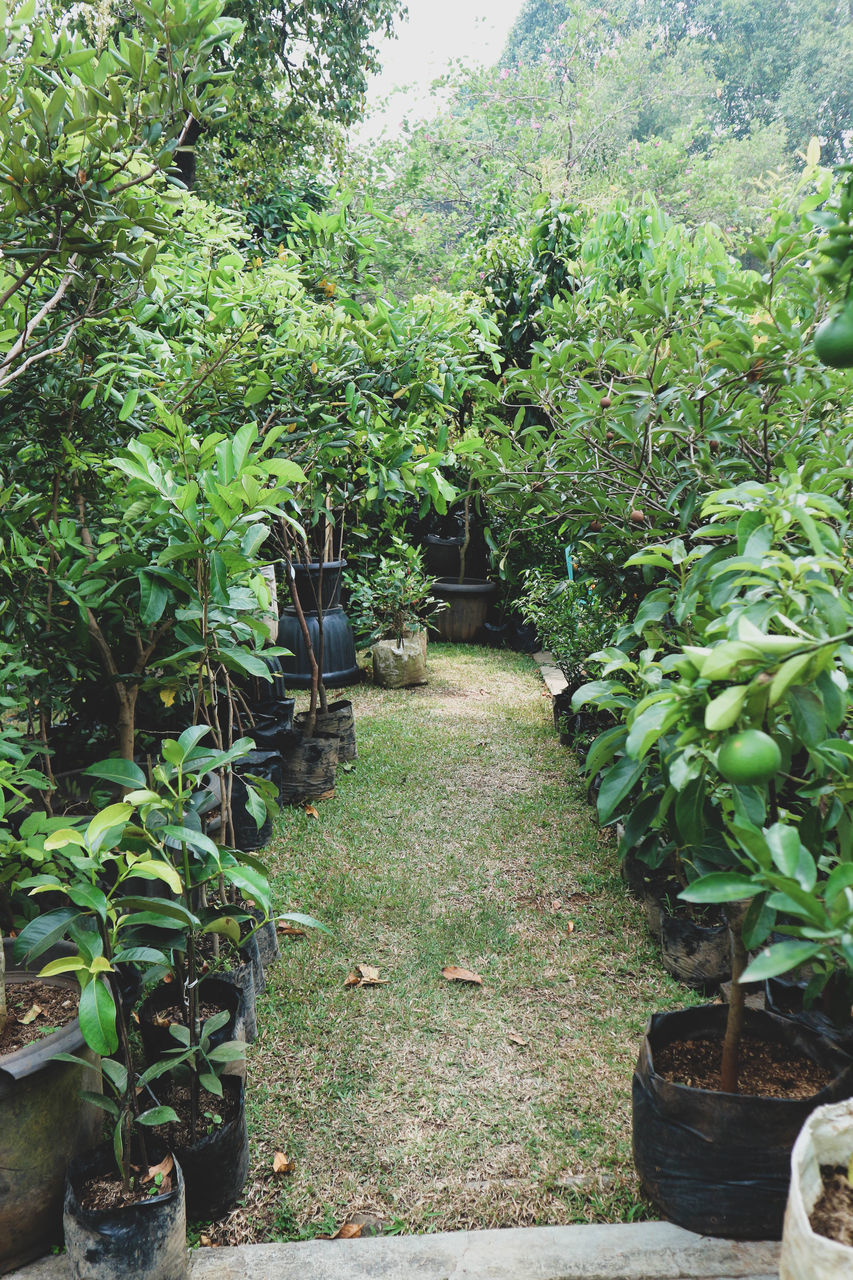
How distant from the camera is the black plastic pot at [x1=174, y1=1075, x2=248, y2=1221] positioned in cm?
171

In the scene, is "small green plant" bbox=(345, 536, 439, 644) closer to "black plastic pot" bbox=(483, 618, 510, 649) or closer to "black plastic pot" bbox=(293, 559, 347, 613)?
"black plastic pot" bbox=(293, 559, 347, 613)

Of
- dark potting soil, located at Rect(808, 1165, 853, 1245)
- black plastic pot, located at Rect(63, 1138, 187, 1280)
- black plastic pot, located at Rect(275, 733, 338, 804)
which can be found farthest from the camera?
black plastic pot, located at Rect(275, 733, 338, 804)

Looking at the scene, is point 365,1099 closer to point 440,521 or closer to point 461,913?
point 461,913

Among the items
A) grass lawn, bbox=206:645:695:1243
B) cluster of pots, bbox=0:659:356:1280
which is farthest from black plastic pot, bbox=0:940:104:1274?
grass lawn, bbox=206:645:695:1243

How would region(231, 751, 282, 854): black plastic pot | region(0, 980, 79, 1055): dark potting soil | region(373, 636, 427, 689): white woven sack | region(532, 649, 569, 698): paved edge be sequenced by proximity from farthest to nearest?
region(373, 636, 427, 689): white woven sack, region(532, 649, 569, 698): paved edge, region(231, 751, 282, 854): black plastic pot, region(0, 980, 79, 1055): dark potting soil

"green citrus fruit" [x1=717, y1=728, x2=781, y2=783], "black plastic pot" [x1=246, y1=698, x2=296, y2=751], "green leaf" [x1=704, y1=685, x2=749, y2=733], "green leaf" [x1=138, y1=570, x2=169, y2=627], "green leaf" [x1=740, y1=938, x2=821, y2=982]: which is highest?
"green leaf" [x1=704, y1=685, x2=749, y2=733]

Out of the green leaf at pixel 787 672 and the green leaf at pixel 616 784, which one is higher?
the green leaf at pixel 787 672

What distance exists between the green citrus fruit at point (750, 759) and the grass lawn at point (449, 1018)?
4.66ft

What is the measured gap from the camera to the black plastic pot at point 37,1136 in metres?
1.52

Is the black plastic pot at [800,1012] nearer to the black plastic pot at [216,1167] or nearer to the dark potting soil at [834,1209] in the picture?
the dark potting soil at [834,1209]

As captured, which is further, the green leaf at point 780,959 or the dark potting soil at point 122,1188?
the dark potting soil at point 122,1188

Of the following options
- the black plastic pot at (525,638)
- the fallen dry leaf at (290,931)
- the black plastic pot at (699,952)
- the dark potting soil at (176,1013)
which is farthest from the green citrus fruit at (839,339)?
the black plastic pot at (525,638)

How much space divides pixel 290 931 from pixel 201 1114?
3.94ft

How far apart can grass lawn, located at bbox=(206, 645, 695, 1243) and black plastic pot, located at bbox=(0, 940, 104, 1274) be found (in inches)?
14.0
